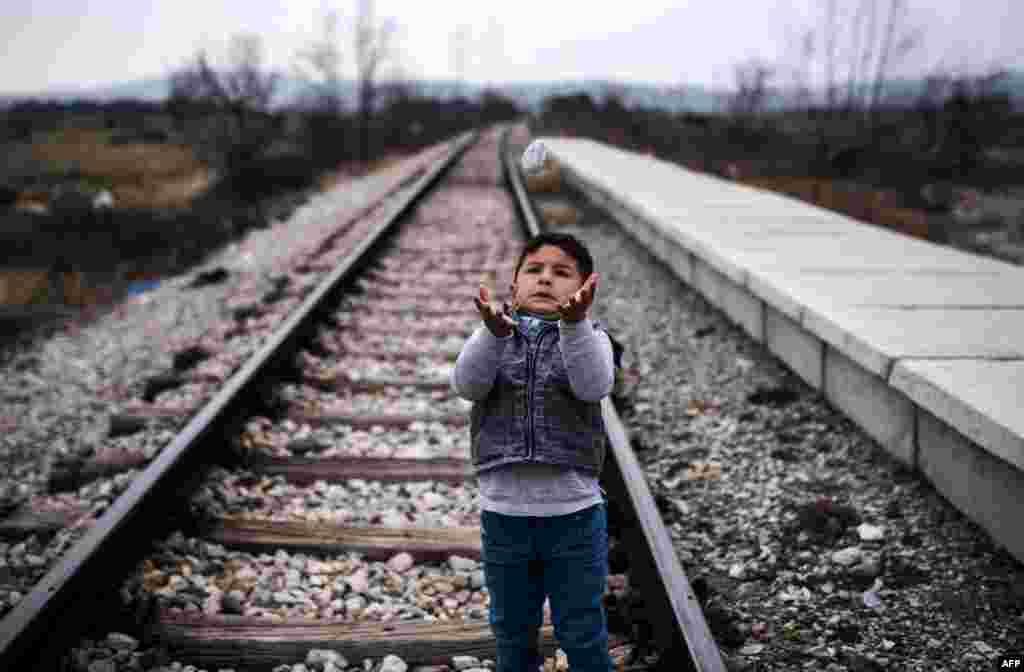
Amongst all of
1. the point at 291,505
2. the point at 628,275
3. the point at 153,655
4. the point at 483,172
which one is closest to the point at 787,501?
the point at 291,505

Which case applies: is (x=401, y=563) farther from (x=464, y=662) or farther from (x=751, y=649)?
(x=751, y=649)

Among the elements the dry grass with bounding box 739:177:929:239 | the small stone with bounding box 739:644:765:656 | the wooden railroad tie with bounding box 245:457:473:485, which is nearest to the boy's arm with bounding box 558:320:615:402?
the small stone with bounding box 739:644:765:656

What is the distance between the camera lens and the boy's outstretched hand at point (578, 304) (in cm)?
177

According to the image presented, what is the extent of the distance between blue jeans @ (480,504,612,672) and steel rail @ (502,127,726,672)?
0.85ft

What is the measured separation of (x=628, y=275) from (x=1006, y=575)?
4.98 metres

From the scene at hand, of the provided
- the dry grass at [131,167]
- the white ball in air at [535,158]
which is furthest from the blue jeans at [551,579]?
the dry grass at [131,167]

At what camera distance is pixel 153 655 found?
94.5 inches

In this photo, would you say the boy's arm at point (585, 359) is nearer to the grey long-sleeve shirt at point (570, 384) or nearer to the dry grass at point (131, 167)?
the grey long-sleeve shirt at point (570, 384)

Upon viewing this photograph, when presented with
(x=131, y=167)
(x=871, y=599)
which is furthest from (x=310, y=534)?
(x=131, y=167)

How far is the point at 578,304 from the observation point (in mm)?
1775

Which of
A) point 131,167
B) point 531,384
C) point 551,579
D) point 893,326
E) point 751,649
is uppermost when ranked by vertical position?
point 131,167

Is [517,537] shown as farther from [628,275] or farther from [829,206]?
[829,206]

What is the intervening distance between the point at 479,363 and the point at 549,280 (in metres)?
0.24

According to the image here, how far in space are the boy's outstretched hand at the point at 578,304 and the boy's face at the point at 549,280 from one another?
11 cm
